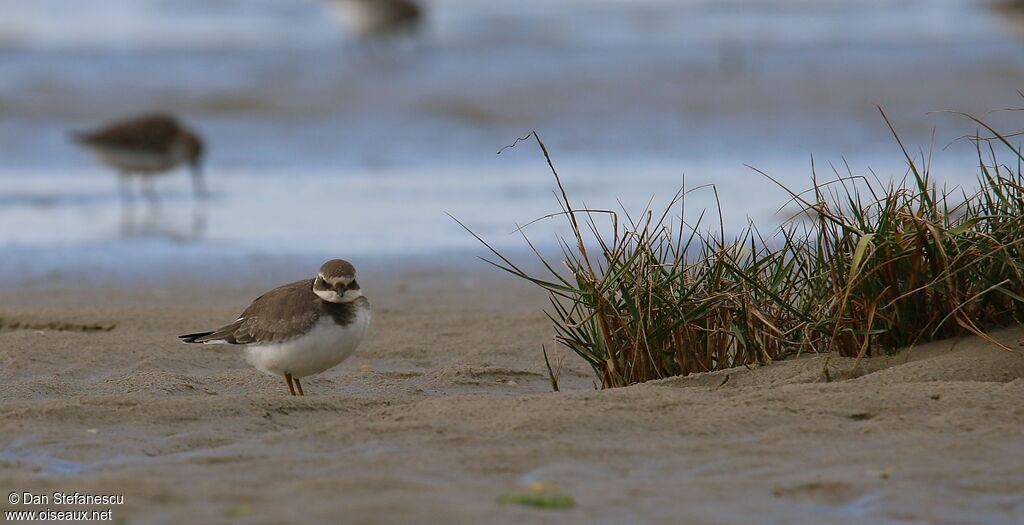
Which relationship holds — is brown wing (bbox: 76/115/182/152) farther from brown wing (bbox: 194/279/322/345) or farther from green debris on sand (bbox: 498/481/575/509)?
green debris on sand (bbox: 498/481/575/509)

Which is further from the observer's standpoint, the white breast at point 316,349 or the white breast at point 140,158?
the white breast at point 140,158

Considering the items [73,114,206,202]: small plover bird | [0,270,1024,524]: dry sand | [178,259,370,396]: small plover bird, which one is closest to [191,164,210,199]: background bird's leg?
[73,114,206,202]: small plover bird

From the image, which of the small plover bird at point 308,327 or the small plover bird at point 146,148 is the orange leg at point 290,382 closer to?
the small plover bird at point 308,327

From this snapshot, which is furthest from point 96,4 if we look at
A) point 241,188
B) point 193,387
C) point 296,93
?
point 193,387

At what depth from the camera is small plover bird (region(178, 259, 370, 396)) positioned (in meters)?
5.54

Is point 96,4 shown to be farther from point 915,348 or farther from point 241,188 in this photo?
point 915,348

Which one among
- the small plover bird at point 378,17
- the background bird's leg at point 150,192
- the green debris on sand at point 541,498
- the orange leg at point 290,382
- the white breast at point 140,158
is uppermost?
the small plover bird at point 378,17

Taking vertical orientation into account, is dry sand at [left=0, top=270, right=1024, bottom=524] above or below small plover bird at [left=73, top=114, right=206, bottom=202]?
below

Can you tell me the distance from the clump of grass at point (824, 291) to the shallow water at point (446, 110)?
14.3ft

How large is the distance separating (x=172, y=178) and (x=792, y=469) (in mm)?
12610

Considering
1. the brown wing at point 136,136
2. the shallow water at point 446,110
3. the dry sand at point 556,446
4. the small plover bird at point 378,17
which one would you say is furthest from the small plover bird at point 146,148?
the small plover bird at point 378,17

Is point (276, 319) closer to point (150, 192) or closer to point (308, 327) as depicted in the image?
point (308, 327)

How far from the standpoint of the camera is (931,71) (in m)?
19.7

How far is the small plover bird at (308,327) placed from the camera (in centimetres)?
554
